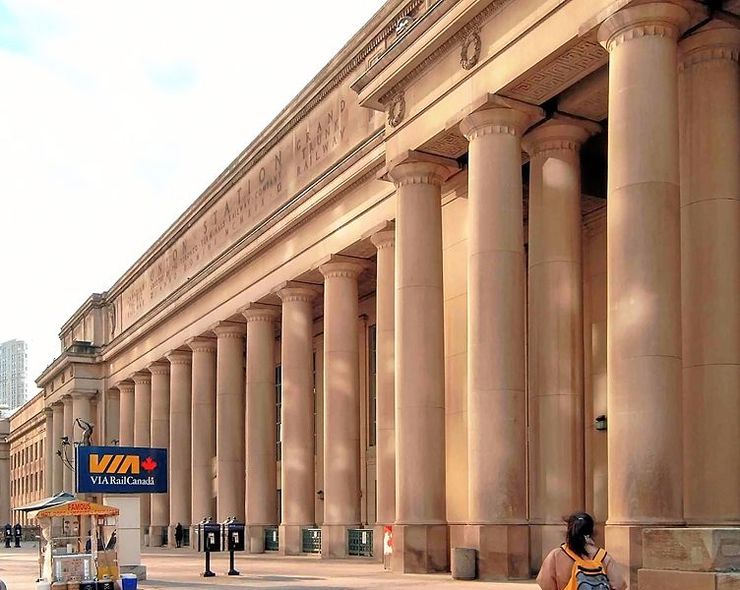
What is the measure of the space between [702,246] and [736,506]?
4.93 meters

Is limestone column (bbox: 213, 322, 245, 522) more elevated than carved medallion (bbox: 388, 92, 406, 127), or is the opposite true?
carved medallion (bbox: 388, 92, 406, 127)

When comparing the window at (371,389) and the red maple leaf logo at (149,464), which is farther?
the window at (371,389)

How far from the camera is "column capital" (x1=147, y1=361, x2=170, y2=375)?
63.0m

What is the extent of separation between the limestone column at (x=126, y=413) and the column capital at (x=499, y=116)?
4760cm

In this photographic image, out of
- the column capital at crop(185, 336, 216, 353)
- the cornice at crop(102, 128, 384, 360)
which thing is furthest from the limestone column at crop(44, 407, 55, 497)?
the column capital at crop(185, 336, 216, 353)

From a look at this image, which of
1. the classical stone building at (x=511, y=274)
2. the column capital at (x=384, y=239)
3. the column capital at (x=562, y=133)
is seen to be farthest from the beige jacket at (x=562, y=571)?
the column capital at (x=384, y=239)

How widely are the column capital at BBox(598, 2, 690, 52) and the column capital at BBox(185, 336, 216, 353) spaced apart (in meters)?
36.2

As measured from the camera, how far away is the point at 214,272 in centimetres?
5106

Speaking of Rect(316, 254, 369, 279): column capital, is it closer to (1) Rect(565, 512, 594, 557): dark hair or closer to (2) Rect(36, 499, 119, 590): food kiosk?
(2) Rect(36, 499, 119, 590): food kiosk

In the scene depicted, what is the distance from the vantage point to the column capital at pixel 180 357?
58750 millimetres

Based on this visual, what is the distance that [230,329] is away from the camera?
A: 51250mm

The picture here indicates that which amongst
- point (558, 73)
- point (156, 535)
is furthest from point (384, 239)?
point (156, 535)

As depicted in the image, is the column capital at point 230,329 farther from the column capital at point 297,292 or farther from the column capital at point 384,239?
the column capital at point 384,239

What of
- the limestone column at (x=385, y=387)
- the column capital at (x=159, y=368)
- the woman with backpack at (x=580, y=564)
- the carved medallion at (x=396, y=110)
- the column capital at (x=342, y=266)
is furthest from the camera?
the column capital at (x=159, y=368)
